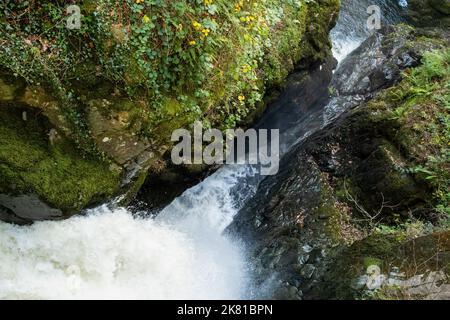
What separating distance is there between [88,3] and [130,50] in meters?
0.69

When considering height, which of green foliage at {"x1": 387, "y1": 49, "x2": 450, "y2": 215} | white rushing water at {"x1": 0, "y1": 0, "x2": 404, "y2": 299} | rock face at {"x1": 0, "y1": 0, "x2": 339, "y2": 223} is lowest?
white rushing water at {"x1": 0, "y1": 0, "x2": 404, "y2": 299}

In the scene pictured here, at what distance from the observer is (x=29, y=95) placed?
495 centimetres

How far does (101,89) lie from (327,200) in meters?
4.43

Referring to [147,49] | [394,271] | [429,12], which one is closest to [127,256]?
[147,49]

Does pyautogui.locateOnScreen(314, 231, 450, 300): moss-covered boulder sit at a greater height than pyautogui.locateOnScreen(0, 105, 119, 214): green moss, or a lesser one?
lesser

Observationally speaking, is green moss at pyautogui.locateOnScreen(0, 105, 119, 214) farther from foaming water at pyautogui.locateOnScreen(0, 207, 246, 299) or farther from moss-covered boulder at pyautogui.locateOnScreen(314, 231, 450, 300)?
moss-covered boulder at pyautogui.locateOnScreen(314, 231, 450, 300)

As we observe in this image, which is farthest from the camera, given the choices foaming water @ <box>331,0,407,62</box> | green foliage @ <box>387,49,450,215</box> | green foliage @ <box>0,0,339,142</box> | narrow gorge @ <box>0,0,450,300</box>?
foaming water @ <box>331,0,407,62</box>

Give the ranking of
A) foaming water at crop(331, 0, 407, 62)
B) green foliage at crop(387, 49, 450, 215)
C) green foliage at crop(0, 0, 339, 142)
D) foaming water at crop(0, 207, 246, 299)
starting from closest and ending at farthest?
green foliage at crop(0, 0, 339, 142) < foaming water at crop(0, 207, 246, 299) < green foliage at crop(387, 49, 450, 215) < foaming water at crop(331, 0, 407, 62)

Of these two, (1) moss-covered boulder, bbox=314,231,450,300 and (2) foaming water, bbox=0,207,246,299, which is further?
(2) foaming water, bbox=0,207,246,299

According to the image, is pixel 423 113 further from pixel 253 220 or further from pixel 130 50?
pixel 130 50

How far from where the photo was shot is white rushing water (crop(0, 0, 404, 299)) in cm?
560

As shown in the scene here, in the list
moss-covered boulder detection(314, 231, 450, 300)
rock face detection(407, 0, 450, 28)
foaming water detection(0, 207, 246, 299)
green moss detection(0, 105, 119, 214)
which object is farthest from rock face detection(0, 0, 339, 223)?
rock face detection(407, 0, 450, 28)

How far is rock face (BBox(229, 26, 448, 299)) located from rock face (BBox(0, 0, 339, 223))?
2.63 metres
